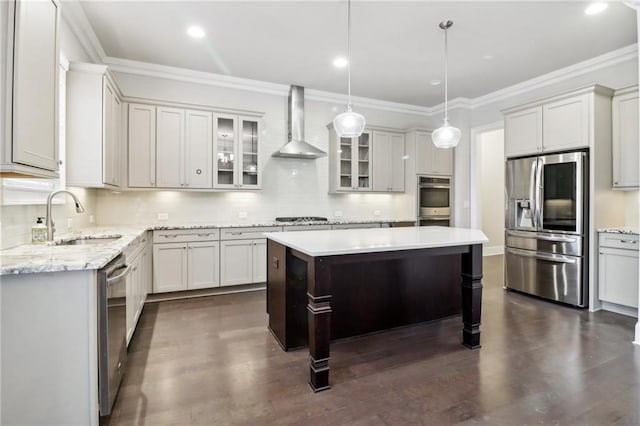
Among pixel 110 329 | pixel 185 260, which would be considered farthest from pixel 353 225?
pixel 110 329

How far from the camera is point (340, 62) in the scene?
4.34 metres

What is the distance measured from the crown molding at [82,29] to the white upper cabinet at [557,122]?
16.6 feet

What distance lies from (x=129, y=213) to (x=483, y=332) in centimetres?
441

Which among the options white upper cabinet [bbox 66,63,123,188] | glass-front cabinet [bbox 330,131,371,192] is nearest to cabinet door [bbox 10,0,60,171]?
white upper cabinet [bbox 66,63,123,188]

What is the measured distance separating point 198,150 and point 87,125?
140 centimetres

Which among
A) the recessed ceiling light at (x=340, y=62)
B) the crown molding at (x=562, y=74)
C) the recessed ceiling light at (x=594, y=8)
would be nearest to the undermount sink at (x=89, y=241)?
the recessed ceiling light at (x=340, y=62)

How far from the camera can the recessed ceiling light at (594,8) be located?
3.11m

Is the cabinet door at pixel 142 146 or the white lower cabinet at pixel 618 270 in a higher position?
the cabinet door at pixel 142 146

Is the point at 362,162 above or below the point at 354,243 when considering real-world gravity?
above

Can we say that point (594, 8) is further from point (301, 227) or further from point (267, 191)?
point (267, 191)

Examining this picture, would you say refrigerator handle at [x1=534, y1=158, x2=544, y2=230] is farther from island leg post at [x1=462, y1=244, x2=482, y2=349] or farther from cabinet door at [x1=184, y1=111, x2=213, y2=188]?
cabinet door at [x1=184, y1=111, x2=213, y2=188]

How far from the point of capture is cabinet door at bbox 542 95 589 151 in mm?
3719

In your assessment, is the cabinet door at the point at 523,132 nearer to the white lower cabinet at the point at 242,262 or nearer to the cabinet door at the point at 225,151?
the white lower cabinet at the point at 242,262

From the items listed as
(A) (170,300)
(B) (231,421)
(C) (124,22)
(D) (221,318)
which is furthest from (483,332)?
(C) (124,22)
